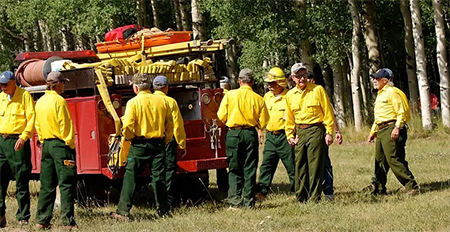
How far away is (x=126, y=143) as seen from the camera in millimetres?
11719

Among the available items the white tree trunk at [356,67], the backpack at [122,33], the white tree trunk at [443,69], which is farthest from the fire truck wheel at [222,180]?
the white tree trunk at [356,67]

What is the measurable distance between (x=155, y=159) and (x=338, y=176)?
17.7ft

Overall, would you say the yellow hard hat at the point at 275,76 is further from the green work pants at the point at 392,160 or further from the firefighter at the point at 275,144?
the green work pants at the point at 392,160

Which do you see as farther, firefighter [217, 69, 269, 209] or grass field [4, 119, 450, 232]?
firefighter [217, 69, 269, 209]

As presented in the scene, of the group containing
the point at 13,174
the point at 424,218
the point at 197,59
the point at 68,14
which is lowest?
the point at 424,218

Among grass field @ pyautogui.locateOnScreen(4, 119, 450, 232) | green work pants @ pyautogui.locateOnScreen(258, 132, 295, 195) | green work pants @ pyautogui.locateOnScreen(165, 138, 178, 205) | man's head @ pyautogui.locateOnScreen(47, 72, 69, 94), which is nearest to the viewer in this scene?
grass field @ pyautogui.locateOnScreen(4, 119, 450, 232)

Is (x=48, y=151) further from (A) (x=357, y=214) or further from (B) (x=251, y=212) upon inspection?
(A) (x=357, y=214)

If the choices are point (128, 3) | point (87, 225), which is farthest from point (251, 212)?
point (128, 3)

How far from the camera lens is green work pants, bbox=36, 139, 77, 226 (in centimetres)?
1048

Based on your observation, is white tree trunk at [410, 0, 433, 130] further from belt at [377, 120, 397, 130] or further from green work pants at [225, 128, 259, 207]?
green work pants at [225, 128, 259, 207]

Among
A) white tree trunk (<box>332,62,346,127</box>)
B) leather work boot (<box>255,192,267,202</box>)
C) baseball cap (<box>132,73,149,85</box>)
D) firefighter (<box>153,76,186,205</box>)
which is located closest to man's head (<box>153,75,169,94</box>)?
firefighter (<box>153,76,186,205</box>)

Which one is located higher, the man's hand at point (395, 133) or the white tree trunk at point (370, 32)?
the white tree trunk at point (370, 32)

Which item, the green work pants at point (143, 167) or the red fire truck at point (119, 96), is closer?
the green work pants at point (143, 167)

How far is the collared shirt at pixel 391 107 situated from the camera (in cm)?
1241
